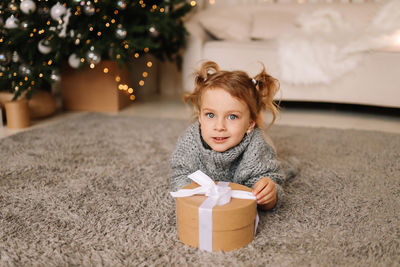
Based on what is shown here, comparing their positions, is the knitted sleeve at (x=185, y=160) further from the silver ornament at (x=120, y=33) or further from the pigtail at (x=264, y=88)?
the silver ornament at (x=120, y=33)

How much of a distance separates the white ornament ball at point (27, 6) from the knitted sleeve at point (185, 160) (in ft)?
3.50

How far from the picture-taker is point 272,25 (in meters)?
2.45

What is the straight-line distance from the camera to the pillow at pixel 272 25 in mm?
2420

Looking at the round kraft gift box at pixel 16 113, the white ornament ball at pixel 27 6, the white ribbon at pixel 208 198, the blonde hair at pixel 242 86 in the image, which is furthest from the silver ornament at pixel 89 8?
the white ribbon at pixel 208 198

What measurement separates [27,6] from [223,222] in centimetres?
140

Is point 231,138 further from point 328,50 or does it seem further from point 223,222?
point 328,50

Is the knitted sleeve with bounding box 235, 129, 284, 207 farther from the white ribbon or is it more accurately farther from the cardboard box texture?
the cardboard box texture

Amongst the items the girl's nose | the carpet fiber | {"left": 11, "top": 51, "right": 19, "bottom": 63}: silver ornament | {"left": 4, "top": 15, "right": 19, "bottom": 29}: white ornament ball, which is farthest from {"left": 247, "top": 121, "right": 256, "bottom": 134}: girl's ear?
{"left": 11, "top": 51, "right": 19, "bottom": 63}: silver ornament

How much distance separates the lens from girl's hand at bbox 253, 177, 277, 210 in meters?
0.84

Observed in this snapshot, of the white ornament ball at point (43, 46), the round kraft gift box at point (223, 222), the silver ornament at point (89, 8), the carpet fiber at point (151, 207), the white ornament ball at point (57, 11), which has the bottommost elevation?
the carpet fiber at point (151, 207)

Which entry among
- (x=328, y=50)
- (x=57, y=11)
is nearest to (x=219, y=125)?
(x=57, y=11)

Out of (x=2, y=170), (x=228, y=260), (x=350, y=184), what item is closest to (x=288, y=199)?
(x=350, y=184)

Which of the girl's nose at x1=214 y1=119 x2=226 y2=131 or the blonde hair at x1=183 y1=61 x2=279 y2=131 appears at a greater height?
the blonde hair at x1=183 y1=61 x2=279 y2=131

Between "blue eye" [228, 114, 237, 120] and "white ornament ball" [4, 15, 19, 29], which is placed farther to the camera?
"white ornament ball" [4, 15, 19, 29]
